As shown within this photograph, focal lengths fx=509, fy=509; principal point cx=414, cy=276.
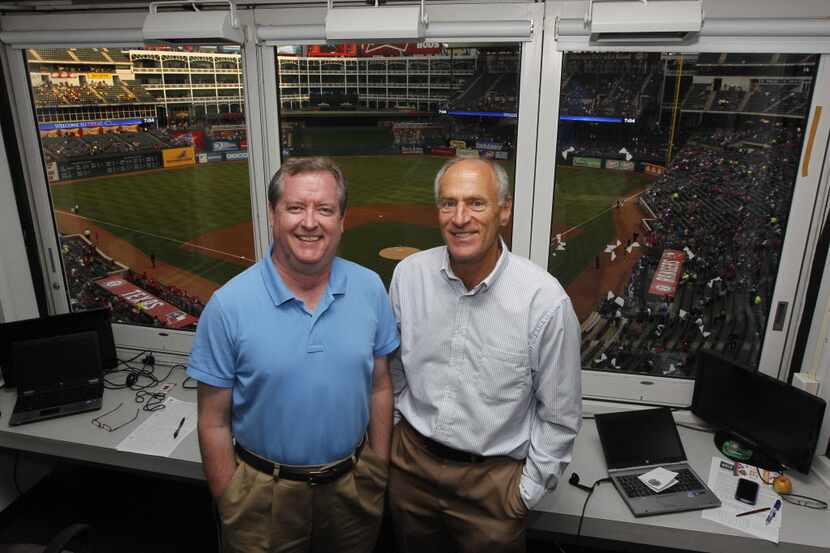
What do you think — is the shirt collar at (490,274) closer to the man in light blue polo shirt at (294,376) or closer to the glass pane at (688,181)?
the man in light blue polo shirt at (294,376)

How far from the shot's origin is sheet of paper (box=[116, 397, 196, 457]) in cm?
236

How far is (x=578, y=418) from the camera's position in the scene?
64.1 inches

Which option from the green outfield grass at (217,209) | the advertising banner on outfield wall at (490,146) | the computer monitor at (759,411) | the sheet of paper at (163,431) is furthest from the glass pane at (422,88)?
the green outfield grass at (217,209)

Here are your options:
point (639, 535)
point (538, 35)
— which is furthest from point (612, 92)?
point (639, 535)

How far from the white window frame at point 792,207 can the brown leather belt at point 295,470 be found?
1.52 m

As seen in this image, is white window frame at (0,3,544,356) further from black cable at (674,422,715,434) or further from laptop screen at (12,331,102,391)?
black cable at (674,422,715,434)

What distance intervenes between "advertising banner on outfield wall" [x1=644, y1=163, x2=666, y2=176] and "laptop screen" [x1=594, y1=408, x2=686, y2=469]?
6.93 feet

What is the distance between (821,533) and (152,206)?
14998mm

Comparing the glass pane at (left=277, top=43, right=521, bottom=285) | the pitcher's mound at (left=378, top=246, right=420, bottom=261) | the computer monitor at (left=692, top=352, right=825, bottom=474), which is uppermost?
the glass pane at (left=277, top=43, right=521, bottom=285)

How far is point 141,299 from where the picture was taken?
4266 millimetres

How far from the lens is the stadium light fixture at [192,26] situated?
2.24 meters

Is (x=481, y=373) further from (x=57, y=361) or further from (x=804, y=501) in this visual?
(x=57, y=361)

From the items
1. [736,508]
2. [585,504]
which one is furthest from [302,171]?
[736,508]

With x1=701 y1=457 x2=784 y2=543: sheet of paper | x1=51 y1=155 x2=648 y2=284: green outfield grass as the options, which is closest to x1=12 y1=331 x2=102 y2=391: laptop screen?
x1=701 y1=457 x2=784 y2=543: sheet of paper
